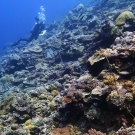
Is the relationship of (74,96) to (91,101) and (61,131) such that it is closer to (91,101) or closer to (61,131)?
(91,101)

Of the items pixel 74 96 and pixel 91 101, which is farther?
pixel 74 96

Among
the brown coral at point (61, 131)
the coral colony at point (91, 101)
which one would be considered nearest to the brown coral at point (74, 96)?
the coral colony at point (91, 101)

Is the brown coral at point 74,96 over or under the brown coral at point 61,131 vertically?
over

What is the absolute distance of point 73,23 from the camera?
22844 mm

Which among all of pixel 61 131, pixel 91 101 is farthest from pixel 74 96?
pixel 61 131

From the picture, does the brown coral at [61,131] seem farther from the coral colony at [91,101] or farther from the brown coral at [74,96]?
the brown coral at [74,96]

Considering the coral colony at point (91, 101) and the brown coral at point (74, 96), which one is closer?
the coral colony at point (91, 101)

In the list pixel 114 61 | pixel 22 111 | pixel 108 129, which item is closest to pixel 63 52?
pixel 22 111

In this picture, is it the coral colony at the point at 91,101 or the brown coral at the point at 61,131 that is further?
the brown coral at the point at 61,131

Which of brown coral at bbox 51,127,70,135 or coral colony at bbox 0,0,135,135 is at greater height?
coral colony at bbox 0,0,135,135

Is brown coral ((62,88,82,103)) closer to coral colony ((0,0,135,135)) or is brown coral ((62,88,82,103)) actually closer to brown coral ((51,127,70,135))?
coral colony ((0,0,135,135))

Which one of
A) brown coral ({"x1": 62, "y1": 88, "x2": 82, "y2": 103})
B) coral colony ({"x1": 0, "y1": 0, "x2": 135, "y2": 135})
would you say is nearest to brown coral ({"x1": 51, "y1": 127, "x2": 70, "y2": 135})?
coral colony ({"x1": 0, "y1": 0, "x2": 135, "y2": 135})

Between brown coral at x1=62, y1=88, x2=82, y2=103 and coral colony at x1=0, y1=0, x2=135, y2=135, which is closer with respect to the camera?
coral colony at x1=0, y1=0, x2=135, y2=135

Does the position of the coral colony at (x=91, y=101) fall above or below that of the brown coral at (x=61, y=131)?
above
